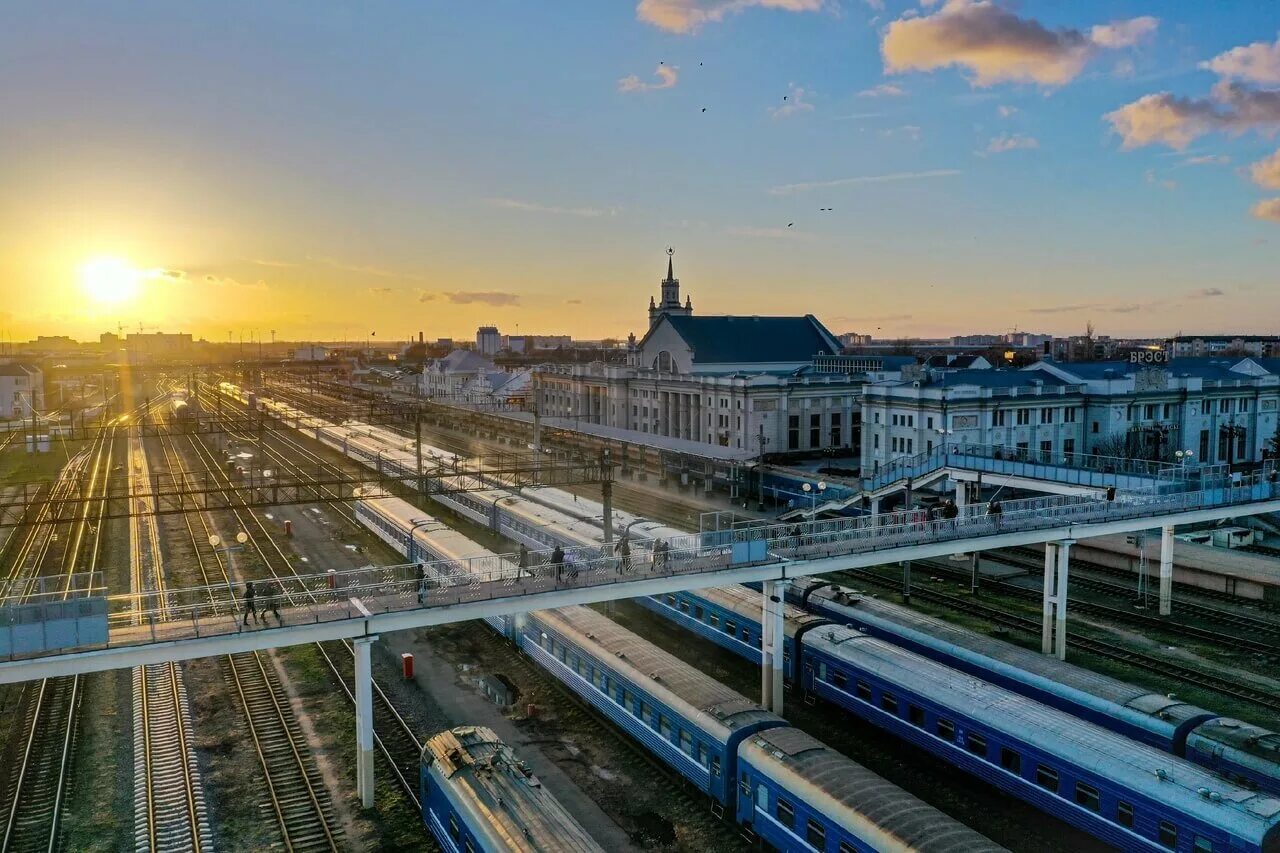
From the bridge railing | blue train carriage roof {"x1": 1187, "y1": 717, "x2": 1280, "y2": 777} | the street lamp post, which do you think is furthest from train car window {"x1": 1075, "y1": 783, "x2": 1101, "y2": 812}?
the street lamp post

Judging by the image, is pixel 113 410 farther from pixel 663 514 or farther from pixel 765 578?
pixel 765 578

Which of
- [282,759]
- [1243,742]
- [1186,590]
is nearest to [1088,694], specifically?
[1243,742]

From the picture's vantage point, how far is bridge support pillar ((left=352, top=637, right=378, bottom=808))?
23156 mm

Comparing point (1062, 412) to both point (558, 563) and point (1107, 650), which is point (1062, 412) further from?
point (558, 563)

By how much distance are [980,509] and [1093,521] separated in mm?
5457

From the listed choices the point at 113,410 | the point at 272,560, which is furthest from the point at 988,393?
the point at 113,410

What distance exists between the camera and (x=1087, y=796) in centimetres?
2025

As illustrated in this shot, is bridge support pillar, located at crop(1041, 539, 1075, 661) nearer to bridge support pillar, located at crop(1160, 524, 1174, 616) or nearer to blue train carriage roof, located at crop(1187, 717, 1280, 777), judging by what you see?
bridge support pillar, located at crop(1160, 524, 1174, 616)

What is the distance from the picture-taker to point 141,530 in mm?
62625

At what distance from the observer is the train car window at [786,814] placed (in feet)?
65.1

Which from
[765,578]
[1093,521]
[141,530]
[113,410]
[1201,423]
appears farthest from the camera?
[113,410]

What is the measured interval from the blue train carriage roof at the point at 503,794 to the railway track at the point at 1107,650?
24.5 meters

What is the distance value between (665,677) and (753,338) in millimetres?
83904

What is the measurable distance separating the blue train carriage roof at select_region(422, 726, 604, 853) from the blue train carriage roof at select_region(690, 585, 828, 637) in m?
12.5
